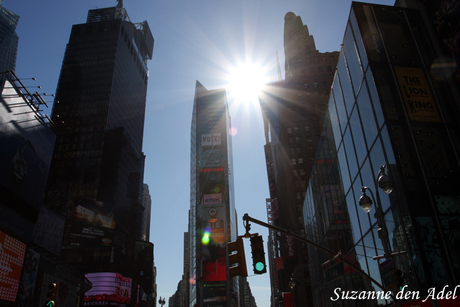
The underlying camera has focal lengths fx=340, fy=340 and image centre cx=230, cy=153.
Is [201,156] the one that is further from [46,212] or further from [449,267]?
[449,267]

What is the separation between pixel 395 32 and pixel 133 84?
5864 inches

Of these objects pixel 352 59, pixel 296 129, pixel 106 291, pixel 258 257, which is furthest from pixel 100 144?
pixel 258 257

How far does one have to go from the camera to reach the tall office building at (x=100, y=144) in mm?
94125

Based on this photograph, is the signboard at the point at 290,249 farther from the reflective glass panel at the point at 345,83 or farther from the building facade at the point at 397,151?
the reflective glass panel at the point at 345,83

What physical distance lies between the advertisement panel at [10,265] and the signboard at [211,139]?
126370mm

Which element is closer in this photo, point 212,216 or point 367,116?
point 367,116

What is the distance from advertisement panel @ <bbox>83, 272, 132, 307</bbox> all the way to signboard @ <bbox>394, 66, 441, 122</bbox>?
82856 millimetres

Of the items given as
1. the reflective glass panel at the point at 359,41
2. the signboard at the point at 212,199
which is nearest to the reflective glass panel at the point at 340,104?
the reflective glass panel at the point at 359,41

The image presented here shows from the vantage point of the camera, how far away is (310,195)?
39219 millimetres

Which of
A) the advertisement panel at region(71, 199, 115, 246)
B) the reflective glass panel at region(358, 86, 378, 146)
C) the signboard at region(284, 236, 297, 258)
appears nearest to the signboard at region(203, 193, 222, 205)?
the advertisement panel at region(71, 199, 115, 246)

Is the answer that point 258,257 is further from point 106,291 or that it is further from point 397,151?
point 106,291

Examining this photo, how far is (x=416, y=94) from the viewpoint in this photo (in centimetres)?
1756

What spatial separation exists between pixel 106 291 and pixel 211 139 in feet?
294

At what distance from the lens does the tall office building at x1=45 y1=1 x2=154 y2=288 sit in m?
94.1
